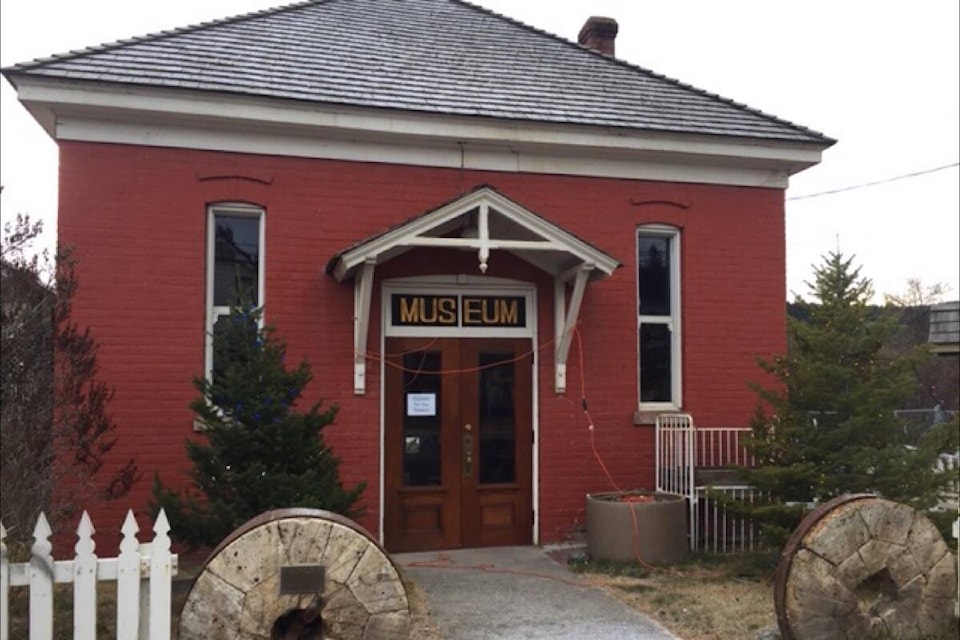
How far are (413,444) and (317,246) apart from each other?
7.80 feet

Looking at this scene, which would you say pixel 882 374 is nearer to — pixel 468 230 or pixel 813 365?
pixel 813 365

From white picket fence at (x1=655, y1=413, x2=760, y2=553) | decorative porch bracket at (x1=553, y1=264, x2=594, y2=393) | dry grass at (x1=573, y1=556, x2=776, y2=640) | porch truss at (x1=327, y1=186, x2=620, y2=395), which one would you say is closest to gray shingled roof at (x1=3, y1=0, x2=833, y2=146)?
porch truss at (x1=327, y1=186, x2=620, y2=395)

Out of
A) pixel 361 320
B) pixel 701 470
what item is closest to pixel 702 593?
pixel 701 470

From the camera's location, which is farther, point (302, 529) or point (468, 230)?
point (468, 230)

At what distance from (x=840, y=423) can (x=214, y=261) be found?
6.36 m

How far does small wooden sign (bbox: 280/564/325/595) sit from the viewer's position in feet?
15.2

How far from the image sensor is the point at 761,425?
784 cm

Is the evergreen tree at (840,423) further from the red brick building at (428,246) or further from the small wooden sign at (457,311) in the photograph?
the small wooden sign at (457,311)

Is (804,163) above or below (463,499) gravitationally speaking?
above

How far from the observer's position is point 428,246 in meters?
8.54

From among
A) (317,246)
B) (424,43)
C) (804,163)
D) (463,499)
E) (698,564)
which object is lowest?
(698,564)

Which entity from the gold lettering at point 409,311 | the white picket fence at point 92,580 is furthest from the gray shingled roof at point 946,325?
the white picket fence at point 92,580

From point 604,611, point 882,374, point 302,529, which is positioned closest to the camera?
point 302,529

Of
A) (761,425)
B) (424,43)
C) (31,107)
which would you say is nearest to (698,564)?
(761,425)
